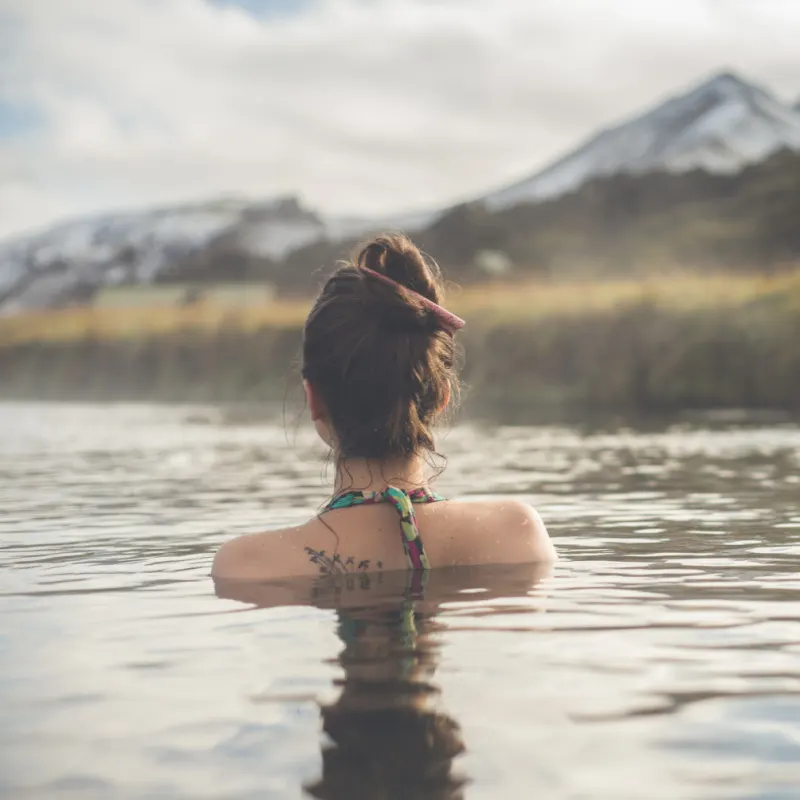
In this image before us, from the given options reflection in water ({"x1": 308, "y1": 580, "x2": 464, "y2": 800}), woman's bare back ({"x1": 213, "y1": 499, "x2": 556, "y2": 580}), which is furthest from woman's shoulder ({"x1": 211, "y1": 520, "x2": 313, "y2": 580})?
reflection in water ({"x1": 308, "y1": 580, "x2": 464, "y2": 800})

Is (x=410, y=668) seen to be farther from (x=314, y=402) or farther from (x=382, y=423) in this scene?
(x=314, y=402)

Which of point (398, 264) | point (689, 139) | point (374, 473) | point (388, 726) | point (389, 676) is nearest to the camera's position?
point (388, 726)

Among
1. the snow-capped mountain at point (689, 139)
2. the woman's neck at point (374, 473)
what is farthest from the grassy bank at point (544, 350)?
the snow-capped mountain at point (689, 139)

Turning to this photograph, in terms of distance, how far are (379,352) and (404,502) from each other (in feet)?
1.72

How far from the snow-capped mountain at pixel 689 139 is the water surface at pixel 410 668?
5390 cm

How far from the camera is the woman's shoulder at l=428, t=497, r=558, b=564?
4.58 metres

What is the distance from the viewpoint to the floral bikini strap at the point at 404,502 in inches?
169

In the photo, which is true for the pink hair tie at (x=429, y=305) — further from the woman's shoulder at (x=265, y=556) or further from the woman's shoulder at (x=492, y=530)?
the woman's shoulder at (x=265, y=556)

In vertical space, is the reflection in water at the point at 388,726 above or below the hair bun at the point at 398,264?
below

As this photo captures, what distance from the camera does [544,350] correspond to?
2378 centimetres

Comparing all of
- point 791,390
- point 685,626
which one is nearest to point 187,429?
point 791,390

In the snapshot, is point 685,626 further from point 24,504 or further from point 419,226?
point 419,226

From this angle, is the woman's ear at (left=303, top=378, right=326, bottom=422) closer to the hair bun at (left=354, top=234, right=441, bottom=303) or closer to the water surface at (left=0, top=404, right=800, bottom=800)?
the hair bun at (left=354, top=234, right=441, bottom=303)

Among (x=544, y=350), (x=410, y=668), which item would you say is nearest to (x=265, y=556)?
(x=410, y=668)
